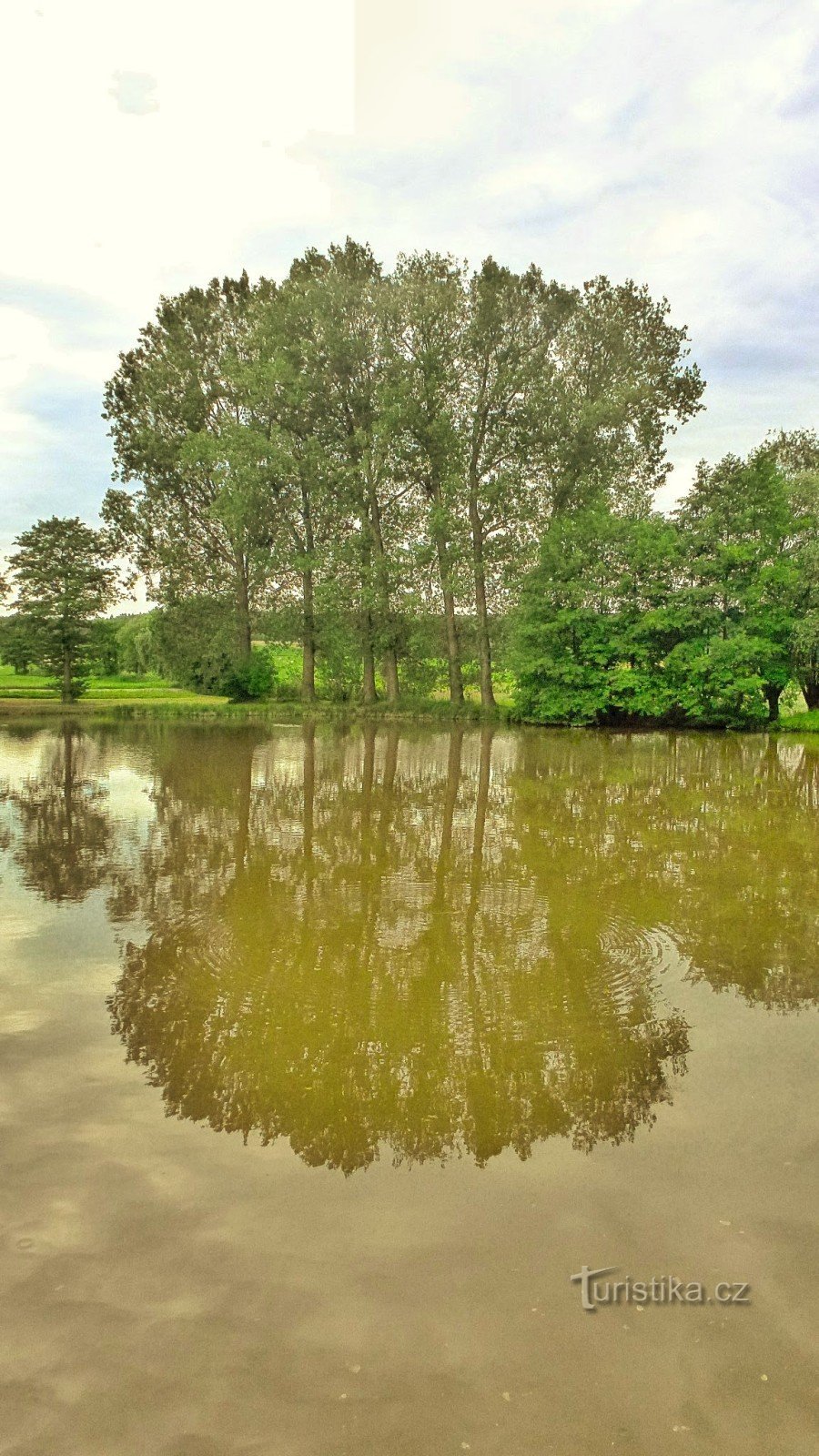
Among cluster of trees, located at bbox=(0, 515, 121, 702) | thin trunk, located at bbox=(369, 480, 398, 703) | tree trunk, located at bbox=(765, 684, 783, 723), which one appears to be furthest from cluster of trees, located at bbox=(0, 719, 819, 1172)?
cluster of trees, located at bbox=(0, 515, 121, 702)

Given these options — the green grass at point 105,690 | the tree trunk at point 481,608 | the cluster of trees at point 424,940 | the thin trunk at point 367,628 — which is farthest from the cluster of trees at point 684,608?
the green grass at point 105,690

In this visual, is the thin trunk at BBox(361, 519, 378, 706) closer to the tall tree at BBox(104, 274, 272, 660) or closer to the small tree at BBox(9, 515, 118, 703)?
the tall tree at BBox(104, 274, 272, 660)

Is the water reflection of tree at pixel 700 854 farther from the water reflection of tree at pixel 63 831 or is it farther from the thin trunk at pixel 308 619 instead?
the thin trunk at pixel 308 619

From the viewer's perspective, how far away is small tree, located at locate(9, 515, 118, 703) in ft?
116

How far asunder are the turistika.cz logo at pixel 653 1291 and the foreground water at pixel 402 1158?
2 cm

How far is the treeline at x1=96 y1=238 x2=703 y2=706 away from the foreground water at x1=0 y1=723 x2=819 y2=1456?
924 inches

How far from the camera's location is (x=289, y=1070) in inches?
141

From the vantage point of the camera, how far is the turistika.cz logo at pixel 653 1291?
7.77ft

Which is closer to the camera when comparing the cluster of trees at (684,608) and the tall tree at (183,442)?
the cluster of trees at (684,608)

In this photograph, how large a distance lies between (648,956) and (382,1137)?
2543 mm

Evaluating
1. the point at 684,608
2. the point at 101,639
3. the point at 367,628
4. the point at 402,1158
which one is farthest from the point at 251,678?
the point at 402,1158

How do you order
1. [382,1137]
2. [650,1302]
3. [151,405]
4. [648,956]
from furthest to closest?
[151,405], [648,956], [382,1137], [650,1302]

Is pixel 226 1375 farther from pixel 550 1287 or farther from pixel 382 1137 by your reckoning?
pixel 382 1137

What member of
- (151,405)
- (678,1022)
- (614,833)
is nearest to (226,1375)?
(678,1022)
